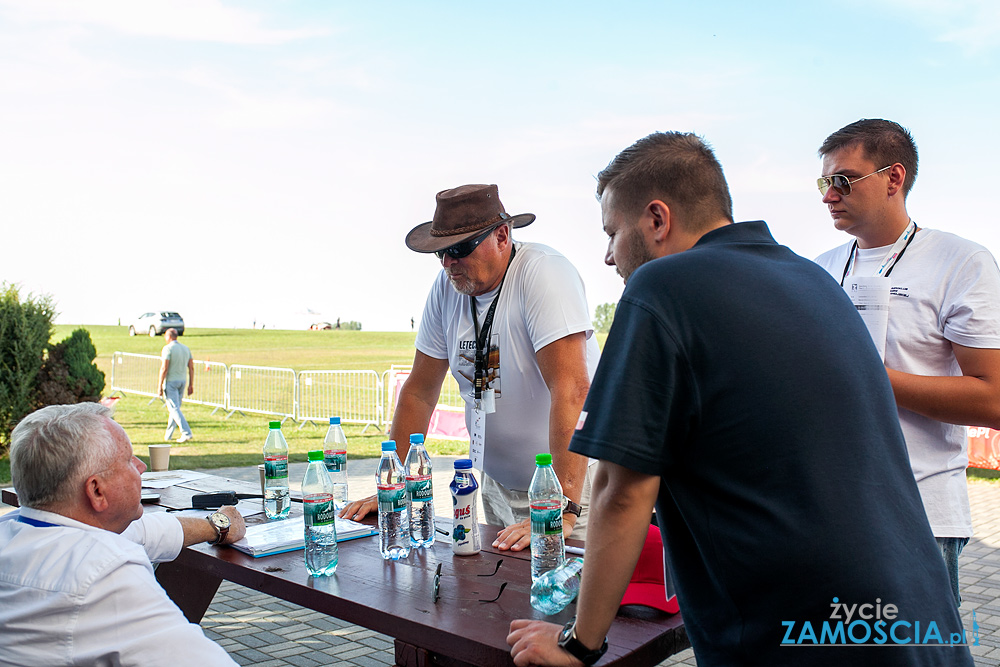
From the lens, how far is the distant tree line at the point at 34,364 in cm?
1215

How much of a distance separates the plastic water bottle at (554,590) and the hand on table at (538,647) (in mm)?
271

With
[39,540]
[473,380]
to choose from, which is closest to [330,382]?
[473,380]

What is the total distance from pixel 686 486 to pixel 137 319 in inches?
2072

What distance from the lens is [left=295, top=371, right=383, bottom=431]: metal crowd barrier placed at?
56.5 ft

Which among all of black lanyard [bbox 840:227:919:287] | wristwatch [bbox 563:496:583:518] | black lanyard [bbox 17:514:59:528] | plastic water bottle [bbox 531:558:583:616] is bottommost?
plastic water bottle [bbox 531:558:583:616]

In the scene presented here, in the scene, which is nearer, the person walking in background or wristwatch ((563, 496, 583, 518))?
wristwatch ((563, 496, 583, 518))

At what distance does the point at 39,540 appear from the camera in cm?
204

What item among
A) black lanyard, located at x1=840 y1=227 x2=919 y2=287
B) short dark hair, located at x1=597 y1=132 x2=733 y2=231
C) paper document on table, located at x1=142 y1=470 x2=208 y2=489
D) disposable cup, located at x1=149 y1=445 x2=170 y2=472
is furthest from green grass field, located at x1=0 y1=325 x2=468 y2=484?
short dark hair, located at x1=597 y1=132 x2=733 y2=231

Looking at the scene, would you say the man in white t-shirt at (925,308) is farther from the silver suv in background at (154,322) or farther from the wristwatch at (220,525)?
the silver suv in background at (154,322)

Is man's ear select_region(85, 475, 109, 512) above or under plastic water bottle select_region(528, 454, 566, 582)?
above

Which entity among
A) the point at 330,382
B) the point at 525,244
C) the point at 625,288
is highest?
the point at 525,244

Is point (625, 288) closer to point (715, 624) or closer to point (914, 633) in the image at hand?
point (715, 624)

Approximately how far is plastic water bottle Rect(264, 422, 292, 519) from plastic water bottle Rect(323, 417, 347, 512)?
0.62 feet

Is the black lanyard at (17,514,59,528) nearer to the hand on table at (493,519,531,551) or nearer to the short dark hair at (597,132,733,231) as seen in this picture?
the hand on table at (493,519,531,551)
